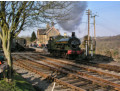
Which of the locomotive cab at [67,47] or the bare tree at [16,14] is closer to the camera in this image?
the bare tree at [16,14]

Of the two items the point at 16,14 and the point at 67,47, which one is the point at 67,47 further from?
the point at 16,14

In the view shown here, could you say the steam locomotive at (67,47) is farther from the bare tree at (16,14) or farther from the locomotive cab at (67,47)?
the bare tree at (16,14)

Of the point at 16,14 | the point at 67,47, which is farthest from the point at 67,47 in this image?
the point at 16,14

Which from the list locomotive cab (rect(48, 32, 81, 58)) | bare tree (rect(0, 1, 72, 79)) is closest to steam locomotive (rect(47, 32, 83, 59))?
locomotive cab (rect(48, 32, 81, 58))

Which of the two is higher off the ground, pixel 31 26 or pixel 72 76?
pixel 31 26

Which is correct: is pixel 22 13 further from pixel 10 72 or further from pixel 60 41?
pixel 60 41

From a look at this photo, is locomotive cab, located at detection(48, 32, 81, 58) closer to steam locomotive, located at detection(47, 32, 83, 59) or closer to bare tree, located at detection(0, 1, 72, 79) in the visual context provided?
steam locomotive, located at detection(47, 32, 83, 59)

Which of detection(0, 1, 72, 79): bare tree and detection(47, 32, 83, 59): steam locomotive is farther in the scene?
detection(47, 32, 83, 59): steam locomotive

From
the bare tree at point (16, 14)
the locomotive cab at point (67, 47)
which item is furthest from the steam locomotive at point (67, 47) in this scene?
the bare tree at point (16, 14)

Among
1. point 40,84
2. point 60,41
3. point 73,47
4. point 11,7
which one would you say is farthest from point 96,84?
point 60,41

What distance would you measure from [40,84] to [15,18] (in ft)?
11.2

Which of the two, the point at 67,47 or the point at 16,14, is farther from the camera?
the point at 67,47

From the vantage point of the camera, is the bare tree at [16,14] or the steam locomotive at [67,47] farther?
the steam locomotive at [67,47]

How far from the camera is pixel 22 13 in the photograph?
5.52 metres
